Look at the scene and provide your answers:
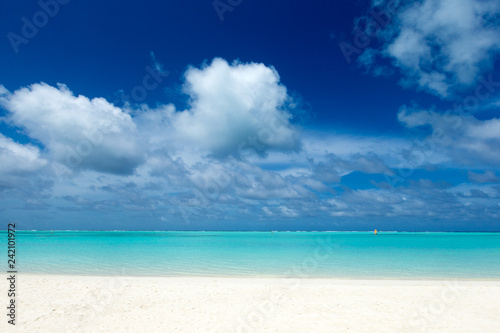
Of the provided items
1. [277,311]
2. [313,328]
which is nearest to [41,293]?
[277,311]

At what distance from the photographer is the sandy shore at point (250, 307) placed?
33.9 feet

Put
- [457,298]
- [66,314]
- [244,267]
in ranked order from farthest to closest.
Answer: [244,267] → [457,298] → [66,314]

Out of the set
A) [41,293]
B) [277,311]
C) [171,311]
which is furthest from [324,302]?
[41,293]

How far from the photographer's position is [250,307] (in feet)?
41.1

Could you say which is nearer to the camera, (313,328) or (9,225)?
(313,328)

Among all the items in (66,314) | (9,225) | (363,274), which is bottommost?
(363,274)

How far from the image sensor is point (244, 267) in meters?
26.3

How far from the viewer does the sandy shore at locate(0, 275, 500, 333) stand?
10320mm

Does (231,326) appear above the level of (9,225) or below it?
below

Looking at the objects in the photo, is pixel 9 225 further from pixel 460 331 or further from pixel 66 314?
pixel 460 331

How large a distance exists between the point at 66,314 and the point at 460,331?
1356cm

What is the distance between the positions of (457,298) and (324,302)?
21.4 ft

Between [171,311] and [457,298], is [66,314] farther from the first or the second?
[457,298]

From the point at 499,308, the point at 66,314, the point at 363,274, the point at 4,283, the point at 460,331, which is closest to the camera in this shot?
the point at 460,331
